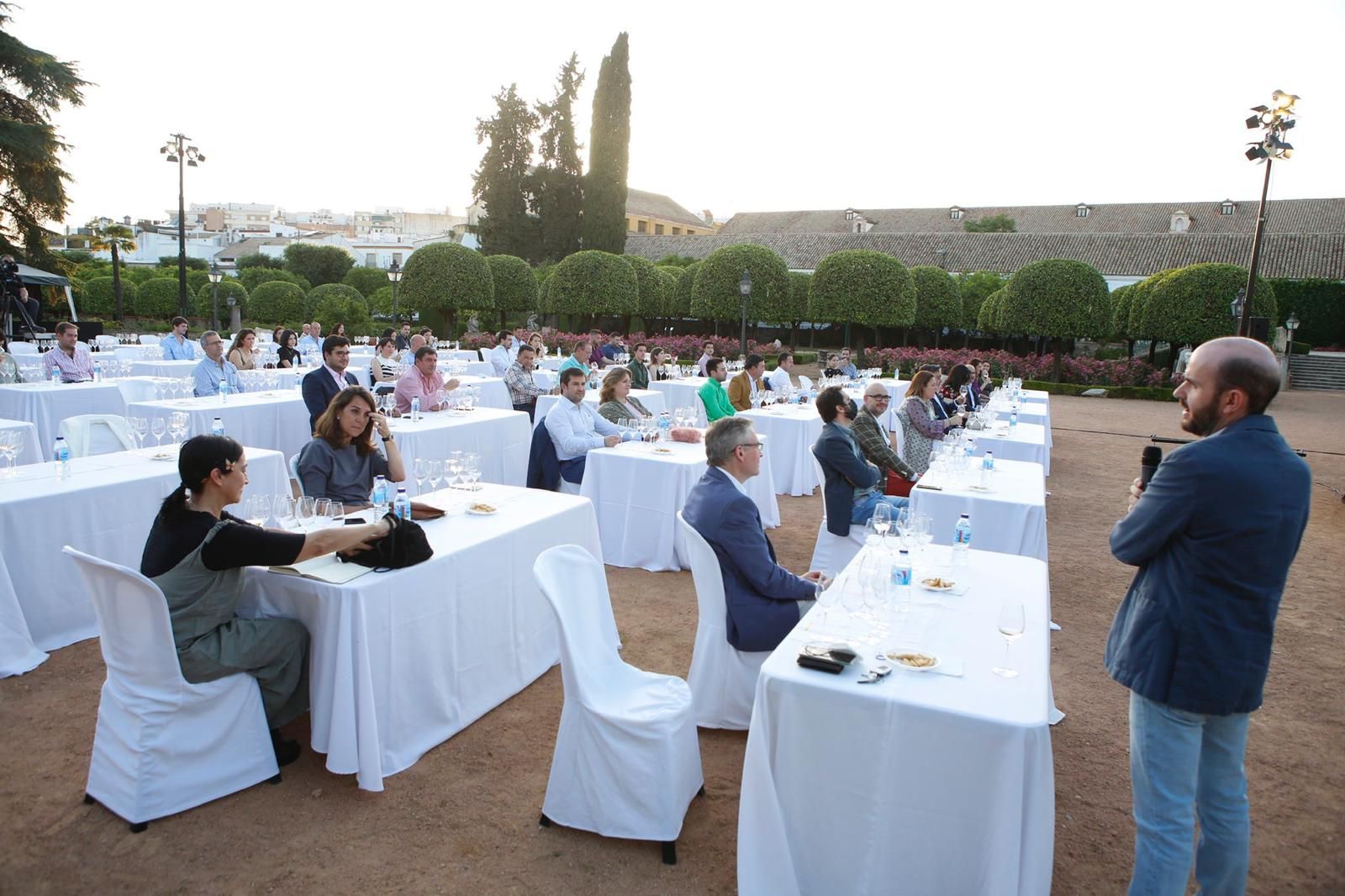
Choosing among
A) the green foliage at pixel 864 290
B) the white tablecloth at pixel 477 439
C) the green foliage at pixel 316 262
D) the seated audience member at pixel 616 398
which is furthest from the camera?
the green foliage at pixel 316 262

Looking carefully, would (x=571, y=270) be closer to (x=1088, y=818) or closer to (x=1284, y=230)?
(x=1088, y=818)

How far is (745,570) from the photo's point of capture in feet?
11.3

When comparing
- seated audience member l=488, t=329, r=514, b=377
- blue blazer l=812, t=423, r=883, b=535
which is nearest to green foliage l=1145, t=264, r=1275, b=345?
seated audience member l=488, t=329, r=514, b=377

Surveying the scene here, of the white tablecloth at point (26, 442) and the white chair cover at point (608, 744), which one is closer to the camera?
the white chair cover at point (608, 744)

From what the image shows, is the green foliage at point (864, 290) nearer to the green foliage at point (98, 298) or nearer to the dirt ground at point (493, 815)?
the dirt ground at point (493, 815)

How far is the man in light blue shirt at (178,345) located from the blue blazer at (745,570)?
1183 centimetres

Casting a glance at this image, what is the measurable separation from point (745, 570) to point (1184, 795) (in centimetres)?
169

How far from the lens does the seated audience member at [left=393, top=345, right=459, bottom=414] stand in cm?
792

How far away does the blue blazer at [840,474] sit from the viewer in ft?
17.3

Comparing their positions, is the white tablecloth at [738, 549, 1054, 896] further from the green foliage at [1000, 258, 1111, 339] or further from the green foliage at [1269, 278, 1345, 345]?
A: the green foliage at [1269, 278, 1345, 345]

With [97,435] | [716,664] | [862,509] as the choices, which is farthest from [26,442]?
[862,509]

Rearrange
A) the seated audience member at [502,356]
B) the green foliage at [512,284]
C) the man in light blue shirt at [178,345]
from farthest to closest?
the green foliage at [512,284], the seated audience member at [502,356], the man in light blue shirt at [178,345]

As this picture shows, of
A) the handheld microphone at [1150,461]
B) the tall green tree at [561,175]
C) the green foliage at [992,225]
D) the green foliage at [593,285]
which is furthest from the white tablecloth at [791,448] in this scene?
the green foliage at [992,225]

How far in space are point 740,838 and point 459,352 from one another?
16.3 m
